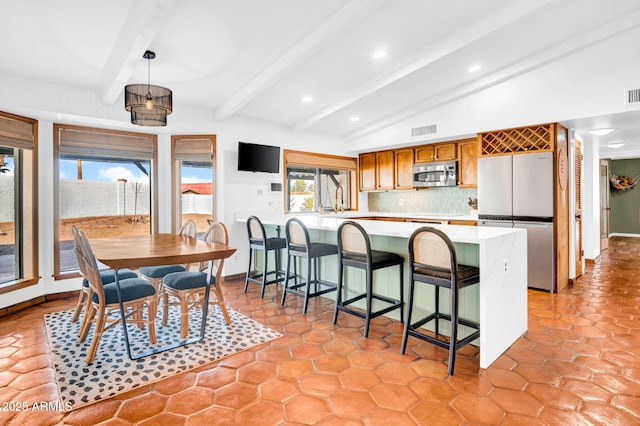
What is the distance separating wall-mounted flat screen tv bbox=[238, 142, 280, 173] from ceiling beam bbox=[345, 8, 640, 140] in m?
2.01

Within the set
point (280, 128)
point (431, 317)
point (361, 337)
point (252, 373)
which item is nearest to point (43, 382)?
point (252, 373)

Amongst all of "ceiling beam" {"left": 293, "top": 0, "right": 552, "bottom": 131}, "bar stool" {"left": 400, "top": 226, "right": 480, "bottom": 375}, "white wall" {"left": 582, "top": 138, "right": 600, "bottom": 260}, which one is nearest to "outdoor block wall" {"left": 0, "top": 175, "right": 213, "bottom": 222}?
"ceiling beam" {"left": 293, "top": 0, "right": 552, "bottom": 131}

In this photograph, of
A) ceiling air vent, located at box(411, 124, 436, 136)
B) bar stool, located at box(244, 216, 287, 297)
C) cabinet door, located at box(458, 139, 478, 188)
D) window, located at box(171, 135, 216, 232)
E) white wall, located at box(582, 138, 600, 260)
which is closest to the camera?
bar stool, located at box(244, 216, 287, 297)

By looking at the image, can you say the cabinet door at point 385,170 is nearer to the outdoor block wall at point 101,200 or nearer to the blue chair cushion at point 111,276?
the outdoor block wall at point 101,200

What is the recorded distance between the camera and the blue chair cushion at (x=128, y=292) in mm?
2609

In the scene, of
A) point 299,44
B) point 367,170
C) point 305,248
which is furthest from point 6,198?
point 367,170

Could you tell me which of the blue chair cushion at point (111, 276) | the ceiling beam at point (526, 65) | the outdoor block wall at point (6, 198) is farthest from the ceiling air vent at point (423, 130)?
the outdoor block wall at point (6, 198)

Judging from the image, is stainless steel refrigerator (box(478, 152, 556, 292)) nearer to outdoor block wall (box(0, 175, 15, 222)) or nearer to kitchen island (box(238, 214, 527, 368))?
kitchen island (box(238, 214, 527, 368))

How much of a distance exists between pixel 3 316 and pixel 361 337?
3702 mm

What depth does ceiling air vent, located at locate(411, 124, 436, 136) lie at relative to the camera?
18.1ft

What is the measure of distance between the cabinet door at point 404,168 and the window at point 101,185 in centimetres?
407

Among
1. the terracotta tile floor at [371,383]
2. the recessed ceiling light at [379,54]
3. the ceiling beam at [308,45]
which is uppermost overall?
the recessed ceiling light at [379,54]

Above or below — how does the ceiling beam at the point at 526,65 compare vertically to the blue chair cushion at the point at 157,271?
above

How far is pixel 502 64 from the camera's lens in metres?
4.33
